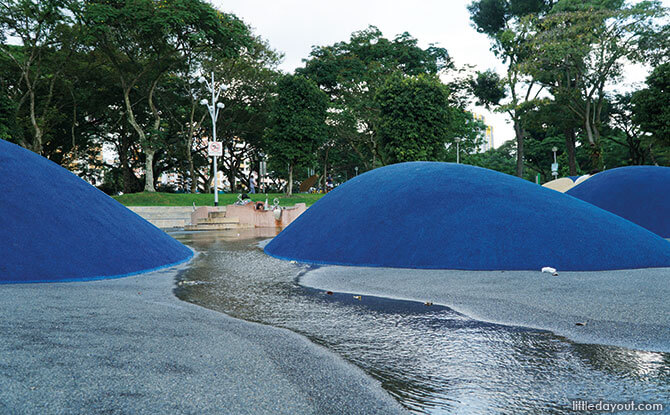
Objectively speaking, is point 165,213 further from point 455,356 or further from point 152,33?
point 455,356

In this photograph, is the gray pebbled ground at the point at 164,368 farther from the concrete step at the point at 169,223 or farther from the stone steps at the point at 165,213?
the stone steps at the point at 165,213

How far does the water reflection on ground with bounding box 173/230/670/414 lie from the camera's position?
9.18ft

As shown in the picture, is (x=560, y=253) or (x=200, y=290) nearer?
(x=200, y=290)

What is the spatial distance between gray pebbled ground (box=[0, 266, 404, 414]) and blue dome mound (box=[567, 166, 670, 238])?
11434mm

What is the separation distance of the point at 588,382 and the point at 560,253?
489 cm

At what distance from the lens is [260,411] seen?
2594 millimetres

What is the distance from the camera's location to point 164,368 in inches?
124

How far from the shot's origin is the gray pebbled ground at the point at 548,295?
413 cm

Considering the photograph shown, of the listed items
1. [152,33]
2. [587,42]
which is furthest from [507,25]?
[152,33]

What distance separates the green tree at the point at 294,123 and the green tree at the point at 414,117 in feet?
17.2

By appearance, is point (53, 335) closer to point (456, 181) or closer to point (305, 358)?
point (305, 358)

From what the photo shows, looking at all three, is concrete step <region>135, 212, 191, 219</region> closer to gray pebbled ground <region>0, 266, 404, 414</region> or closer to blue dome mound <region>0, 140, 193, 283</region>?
blue dome mound <region>0, 140, 193, 283</region>

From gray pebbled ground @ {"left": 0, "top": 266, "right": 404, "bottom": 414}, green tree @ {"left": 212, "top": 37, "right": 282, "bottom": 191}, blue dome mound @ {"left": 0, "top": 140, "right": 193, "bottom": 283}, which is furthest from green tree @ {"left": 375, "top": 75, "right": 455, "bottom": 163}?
gray pebbled ground @ {"left": 0, "top": 266, "right": 404, "bottom": 414}

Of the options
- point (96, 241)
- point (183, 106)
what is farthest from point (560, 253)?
point (183, 106)
